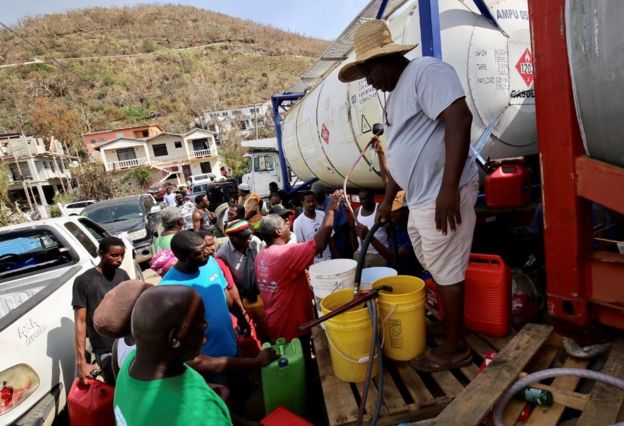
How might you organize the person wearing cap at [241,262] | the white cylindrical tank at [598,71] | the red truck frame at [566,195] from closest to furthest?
the white cylindrical tank at [598,71]
the red truck frame at [566,195]
the person wearing cap at [241,262]

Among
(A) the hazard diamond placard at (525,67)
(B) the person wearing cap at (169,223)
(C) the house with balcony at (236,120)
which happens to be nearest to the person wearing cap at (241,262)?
(B) the person wearing cap at (169,223)

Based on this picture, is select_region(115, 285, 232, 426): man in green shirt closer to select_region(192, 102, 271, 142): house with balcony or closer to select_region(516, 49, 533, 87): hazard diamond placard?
select_region(516, 49, 533, 87): hazard diamond placard

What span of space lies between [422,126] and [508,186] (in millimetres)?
1739

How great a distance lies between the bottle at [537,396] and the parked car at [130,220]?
840 centimetres

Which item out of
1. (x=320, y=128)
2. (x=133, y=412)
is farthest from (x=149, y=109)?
(x=133, y=412)

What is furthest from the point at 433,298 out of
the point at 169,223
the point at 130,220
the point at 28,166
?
the point at 28,166

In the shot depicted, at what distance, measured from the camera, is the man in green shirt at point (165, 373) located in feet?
3.91

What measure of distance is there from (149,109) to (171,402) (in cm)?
7790

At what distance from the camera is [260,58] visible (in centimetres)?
8838

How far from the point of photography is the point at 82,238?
463 centimetres

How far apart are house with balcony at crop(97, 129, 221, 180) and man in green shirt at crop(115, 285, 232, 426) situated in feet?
152

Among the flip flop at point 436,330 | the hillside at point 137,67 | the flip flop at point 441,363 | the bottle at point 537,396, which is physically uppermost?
the hillside at point 137,67

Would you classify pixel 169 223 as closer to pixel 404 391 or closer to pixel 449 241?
pixel 404 391

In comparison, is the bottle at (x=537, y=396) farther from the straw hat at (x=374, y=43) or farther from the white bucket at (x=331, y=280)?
the straw hat at (x=374, y=43)
